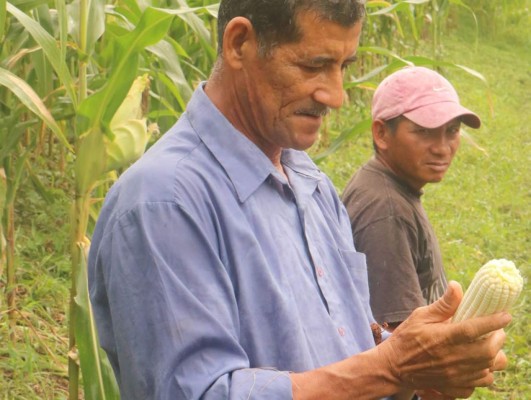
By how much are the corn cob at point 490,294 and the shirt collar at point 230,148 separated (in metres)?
0.37

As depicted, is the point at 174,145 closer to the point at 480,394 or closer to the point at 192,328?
the point at 192,328

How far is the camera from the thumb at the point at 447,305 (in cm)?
155

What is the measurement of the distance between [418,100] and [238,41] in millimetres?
1113

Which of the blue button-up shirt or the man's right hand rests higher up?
the blue button-up shirt

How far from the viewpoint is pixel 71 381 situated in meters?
2.25

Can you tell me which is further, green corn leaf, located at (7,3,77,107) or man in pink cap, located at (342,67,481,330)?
man in pink cap, located at (342,67,481,330)

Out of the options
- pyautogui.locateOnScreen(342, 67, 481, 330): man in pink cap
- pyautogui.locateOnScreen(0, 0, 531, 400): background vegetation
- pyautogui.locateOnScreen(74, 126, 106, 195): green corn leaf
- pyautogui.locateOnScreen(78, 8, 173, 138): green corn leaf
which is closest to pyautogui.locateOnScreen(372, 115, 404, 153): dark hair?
pyautogui.locateOnScreen(342, 67, 481, 330): man in pink cap

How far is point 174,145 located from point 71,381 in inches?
37.1

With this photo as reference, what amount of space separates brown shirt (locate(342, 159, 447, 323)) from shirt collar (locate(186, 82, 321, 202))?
2.72 feet

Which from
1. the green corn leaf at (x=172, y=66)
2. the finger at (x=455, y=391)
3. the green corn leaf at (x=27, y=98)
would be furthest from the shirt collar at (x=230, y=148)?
the green corn leaf at (x=172, y=66)

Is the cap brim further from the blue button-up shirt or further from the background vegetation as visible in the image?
the blue button-up shirt

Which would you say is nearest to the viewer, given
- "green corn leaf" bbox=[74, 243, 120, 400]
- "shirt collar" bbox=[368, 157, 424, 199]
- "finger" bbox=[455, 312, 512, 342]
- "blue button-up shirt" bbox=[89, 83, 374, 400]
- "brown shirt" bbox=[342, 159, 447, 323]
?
"blue button-up shirt" bbox=[89, 83, 374, 400]

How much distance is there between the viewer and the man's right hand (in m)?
1.49

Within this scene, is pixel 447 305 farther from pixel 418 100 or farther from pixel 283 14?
pixel 418 100
